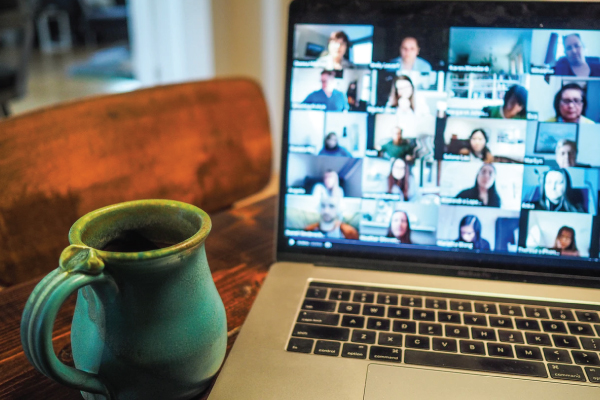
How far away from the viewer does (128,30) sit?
5.48m

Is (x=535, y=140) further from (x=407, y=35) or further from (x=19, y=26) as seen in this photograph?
(x=19, y=26)

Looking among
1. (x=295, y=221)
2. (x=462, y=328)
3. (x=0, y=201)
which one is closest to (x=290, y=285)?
(x=295, y=221)

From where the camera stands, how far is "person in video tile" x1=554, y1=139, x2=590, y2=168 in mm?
525

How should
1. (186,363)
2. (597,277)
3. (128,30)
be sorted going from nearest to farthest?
(186,363)
(597,277)
(128,30)

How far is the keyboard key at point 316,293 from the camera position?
0.52 meters

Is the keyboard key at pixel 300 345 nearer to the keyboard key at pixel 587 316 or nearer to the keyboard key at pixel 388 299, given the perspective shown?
the keyboard key at pixel 388 299

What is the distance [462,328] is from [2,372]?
1.35 feet

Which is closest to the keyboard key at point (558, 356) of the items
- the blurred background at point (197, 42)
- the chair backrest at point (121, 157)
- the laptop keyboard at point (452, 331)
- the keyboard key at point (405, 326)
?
the laptop keyboard at point (452, 331)

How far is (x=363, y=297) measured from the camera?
514 mm

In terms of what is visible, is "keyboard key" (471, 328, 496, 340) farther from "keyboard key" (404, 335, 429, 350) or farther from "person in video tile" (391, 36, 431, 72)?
"person in video tile" (391, 36, 431, 72)

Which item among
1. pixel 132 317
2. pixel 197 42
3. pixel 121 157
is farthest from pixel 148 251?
pixel 197 42

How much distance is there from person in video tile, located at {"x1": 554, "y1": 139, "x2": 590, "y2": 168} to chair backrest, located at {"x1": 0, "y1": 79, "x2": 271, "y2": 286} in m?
0.68

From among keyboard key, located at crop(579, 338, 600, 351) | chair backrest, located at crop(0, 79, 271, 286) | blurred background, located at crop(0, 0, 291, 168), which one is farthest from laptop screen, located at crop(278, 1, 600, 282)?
blurred background, located at crop(0, 0, 291, 168)

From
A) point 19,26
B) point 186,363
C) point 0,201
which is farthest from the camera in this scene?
point 19,26
